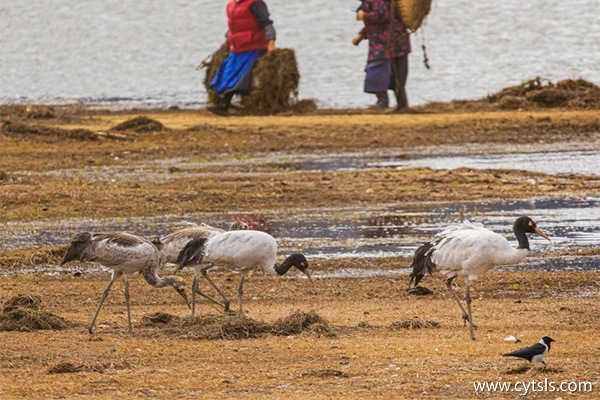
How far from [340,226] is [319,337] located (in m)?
5.92

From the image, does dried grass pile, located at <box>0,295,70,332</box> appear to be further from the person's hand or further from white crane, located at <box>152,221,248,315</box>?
the person's hand

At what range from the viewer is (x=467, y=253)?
37.6ft

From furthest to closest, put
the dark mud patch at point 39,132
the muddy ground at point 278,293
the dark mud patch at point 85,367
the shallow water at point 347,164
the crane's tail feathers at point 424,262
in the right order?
the dark mud patch at point 39,132
the shallow water at point 347,164
the crane's tail feathers at point 424,262
the dark mud patch at point 85,367
the muddy ground at point 278,293

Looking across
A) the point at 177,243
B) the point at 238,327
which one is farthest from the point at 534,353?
the point at 177,243

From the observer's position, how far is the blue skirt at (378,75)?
27078mm

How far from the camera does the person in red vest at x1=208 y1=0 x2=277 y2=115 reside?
88.5ft

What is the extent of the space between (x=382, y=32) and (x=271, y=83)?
2.42 meters

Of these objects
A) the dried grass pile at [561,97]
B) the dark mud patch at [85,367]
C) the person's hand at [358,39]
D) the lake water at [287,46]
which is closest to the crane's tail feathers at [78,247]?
the dark mud patch at [85,367]

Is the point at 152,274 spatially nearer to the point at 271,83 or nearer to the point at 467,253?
the point at 467,253

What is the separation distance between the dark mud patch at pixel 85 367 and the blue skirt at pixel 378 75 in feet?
58.0

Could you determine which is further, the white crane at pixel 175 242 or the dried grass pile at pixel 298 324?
the white crane at pixel 175 242

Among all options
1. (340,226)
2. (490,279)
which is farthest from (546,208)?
(490,279)

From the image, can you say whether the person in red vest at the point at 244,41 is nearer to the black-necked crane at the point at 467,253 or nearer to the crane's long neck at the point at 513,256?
the black-necked crane at the point at 467,253

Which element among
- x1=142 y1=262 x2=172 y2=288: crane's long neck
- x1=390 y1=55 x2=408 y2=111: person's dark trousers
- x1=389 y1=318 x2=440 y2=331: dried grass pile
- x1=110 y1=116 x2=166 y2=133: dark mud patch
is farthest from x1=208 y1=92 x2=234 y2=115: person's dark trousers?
x1=389 y1=318 x2=440 y2=331: dried grass pile
